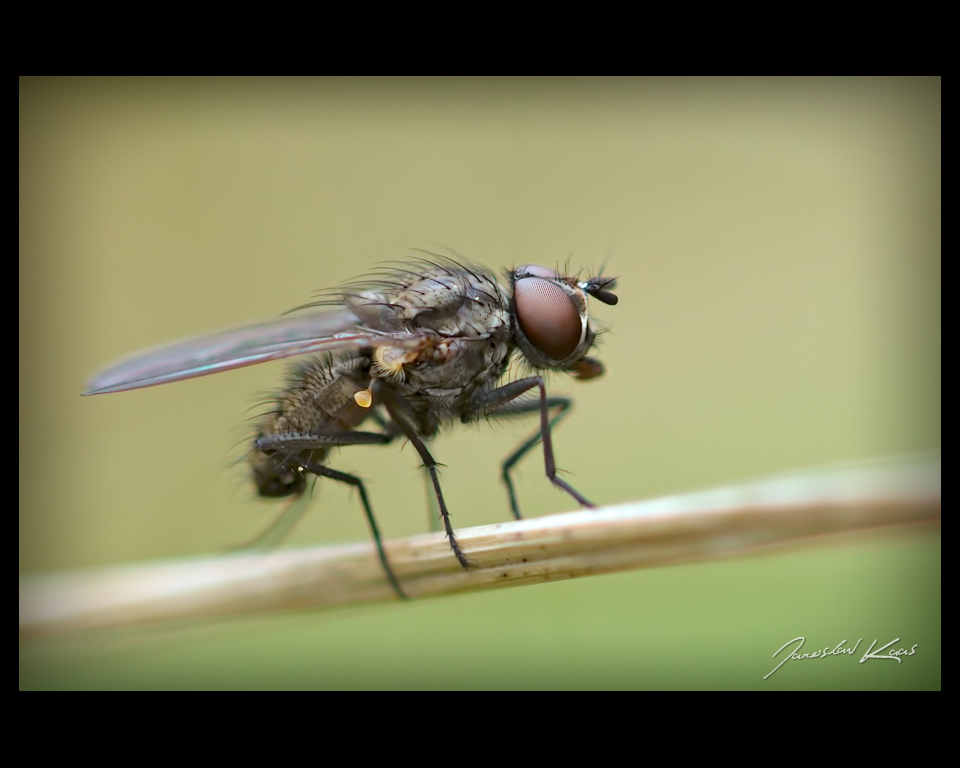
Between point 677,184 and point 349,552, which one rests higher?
point 677,184

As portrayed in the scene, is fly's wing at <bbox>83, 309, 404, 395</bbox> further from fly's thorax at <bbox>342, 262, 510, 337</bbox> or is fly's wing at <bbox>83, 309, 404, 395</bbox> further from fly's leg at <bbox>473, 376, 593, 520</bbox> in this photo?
fly's leg at <bbox>473, 376, 593, 520</bbox>

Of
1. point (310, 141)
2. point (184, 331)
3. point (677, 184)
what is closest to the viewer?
point (184, 331)

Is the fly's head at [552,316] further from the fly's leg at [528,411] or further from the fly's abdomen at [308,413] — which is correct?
the fly's abdomen at [308,413]

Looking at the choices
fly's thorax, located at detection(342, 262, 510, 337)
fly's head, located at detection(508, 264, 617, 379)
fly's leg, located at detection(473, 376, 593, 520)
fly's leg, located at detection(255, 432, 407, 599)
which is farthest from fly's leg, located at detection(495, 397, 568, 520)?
fly's leg, located at detection(255, 432, 407, 599)

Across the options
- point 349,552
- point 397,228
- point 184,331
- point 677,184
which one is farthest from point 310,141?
point 349,552

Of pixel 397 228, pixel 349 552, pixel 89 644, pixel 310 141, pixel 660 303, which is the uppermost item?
pixel 310 141

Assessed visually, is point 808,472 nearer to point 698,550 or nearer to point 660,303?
point 698,550

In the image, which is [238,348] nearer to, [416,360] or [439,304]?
[416,360]
